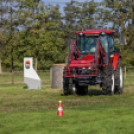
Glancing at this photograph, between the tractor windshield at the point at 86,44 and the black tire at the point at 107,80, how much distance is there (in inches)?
43.2

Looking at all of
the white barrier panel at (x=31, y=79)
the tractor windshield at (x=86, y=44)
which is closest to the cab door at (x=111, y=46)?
the tractor windshield at (x=86, y=44)

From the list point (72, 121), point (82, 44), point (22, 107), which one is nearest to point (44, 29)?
point (82, 44)

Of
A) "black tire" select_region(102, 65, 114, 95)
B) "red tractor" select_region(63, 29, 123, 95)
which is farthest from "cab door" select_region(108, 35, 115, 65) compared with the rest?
"black tire" select_region(102, 65, 114, 95)

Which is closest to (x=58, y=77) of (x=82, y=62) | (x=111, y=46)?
(x=111, y=46)

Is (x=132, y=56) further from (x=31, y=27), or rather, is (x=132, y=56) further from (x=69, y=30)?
(x=31, y=27)

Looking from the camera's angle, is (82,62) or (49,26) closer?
(82,62)

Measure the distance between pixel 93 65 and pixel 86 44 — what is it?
1748 millimetres

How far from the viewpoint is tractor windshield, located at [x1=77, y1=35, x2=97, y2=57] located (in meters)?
17.0

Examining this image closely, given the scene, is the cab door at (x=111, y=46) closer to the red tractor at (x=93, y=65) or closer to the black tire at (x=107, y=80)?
the red tractor at (x=93, y=65)

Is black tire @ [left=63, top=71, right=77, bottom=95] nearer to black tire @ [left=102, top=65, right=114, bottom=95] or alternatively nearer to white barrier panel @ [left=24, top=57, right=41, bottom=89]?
black tire @ [left=102, top=65, right=114, bottom=95]

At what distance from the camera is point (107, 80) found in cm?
1633

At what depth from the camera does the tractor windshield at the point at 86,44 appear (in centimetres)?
1705

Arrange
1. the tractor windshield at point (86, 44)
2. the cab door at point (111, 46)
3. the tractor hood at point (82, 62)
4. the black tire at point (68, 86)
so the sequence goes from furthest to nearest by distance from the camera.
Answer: the cab door at point (111, 46) < the tractor windshield at point (86, 44) < the black tire at point (68, 86) < the tractor hood at point (82, 62)

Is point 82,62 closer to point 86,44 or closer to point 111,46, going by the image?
point 86,44
